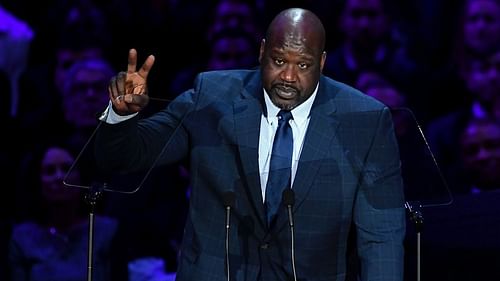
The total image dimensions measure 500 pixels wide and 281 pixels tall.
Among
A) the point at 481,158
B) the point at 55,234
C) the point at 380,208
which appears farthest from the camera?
the point at 481,158

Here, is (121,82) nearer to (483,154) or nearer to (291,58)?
(291,58)

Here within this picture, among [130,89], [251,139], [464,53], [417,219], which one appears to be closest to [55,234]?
[251,139]

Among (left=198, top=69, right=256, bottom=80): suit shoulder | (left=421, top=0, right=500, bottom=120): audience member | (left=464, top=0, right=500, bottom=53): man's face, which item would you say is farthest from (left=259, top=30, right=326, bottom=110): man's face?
(left=464, top=0, right=500, bottom=53): man's face

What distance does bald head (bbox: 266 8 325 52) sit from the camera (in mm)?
2676

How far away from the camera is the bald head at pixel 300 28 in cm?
268

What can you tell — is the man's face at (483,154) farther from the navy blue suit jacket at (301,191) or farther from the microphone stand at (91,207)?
the microphone stand at (91,207)

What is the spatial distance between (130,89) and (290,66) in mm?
402

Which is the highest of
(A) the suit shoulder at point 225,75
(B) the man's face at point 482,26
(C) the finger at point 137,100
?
(B) the man's face at point 482,26

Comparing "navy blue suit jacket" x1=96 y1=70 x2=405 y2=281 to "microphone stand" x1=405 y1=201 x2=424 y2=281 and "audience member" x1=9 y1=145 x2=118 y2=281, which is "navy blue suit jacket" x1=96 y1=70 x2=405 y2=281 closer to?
"microphone stand" x1=405 y1=201 x2=424 y2=281

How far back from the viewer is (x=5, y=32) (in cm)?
601

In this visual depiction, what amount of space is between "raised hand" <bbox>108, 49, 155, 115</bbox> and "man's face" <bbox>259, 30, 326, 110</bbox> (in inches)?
12.5

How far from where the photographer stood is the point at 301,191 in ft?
8.93

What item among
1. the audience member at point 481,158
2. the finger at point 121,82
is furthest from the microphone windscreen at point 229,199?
the audience member at point 481,158

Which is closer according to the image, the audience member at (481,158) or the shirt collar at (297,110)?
the shirt collar at (297,110)
